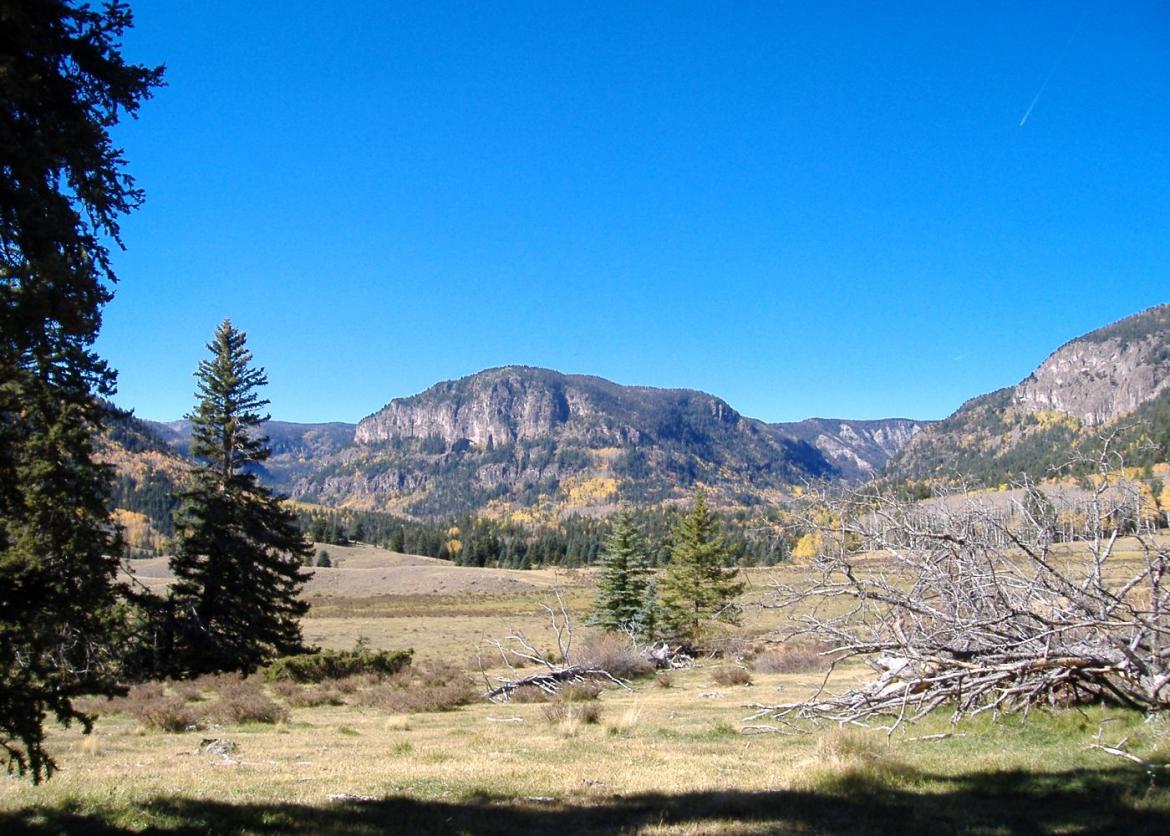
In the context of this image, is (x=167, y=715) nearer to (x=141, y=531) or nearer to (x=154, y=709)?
(x=154, y=709)

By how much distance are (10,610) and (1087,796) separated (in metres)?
9.41

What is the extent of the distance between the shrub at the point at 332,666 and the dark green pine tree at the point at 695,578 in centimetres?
1573

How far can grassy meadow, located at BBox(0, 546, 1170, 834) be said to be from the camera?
6.75 meters

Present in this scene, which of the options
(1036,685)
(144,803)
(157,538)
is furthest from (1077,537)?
(157,538)

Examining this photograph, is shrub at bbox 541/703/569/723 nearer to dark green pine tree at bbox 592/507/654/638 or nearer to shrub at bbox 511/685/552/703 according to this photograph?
shrub at bbox 511/685/552/703

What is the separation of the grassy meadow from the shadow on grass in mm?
28

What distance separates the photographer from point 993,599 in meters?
8.92

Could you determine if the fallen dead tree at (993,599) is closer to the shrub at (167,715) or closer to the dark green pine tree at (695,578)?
the shrub at (167,715)

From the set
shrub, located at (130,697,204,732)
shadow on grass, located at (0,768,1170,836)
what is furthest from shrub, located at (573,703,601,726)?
shrub, located at (130,697,204,732)

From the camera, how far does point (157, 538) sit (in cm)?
17562

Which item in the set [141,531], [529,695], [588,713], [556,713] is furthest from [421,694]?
[141,531]

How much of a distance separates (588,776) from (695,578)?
31177mm

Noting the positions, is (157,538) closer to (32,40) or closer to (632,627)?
(632,627)

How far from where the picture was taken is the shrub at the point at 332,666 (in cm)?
2350
